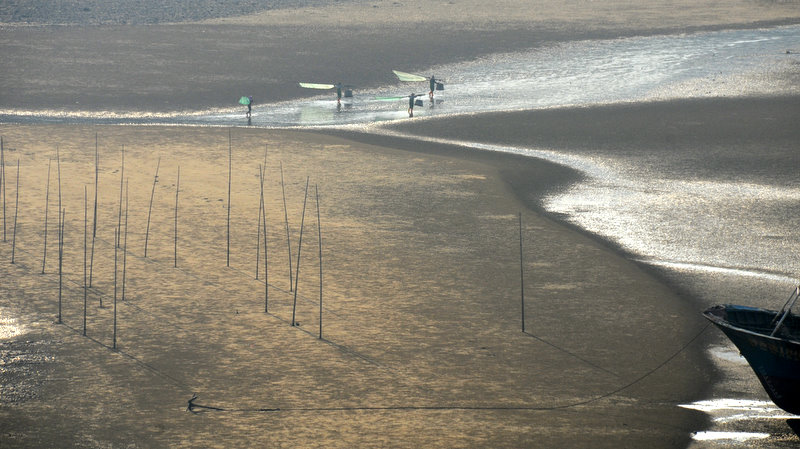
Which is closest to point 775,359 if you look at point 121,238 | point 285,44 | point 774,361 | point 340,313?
point 774,361

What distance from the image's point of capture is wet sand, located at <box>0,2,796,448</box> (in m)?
12.8

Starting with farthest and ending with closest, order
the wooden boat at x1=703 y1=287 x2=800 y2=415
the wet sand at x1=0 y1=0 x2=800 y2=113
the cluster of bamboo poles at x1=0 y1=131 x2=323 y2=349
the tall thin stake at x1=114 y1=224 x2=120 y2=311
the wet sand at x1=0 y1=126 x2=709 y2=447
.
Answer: the wet sand at x1=0 y1=0 x2=800 y2=113, the cluster of bamboo poles at x1=0 y1=131 x2=323 y2=349, the tall thin stake at x1=114 y1=224 x2=120 y2=311, the wet sand at x1=0 y1=126 x2=709 y2=447, the wooden boat at x1=703 y1=287 x2=800 y2=415

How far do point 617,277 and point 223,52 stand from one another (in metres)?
29.3

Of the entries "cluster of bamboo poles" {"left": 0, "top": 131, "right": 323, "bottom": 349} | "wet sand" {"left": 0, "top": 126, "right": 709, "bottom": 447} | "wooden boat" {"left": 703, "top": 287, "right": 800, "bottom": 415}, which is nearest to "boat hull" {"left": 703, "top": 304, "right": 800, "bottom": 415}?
"wooden boat" {"left": 703, "top": 287, "right": 800, "bottom": 415}

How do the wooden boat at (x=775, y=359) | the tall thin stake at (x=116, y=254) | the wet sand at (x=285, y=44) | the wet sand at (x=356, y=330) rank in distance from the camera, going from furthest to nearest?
the wet sand at (x=285, y=44), the tall thin stake at (x=116, y=254), the wet sand at (x=356, y=330), the wooden boat at (x=775, y=359)

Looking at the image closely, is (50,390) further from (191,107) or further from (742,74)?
(742,74)

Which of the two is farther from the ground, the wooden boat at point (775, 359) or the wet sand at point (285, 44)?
the wet sand at point (285, 44)

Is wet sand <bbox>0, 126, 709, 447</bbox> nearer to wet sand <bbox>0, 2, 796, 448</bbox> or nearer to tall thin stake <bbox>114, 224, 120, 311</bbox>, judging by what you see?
wet sand <bbox>0, 2, 796, 448</bbox>

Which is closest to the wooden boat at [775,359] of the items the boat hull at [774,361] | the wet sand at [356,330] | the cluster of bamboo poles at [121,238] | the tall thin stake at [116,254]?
the boat hull at [774,361]

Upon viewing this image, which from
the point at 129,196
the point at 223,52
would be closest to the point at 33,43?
the point at 223,52

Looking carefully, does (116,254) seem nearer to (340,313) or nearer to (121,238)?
(121,238)

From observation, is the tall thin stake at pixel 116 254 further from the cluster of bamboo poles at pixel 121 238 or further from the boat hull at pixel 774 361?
the boat hull at pixel 774 361

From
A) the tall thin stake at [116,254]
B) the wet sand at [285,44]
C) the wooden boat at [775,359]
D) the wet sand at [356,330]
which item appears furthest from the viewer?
the wet sand at [285,44]

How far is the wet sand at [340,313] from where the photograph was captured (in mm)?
12781
